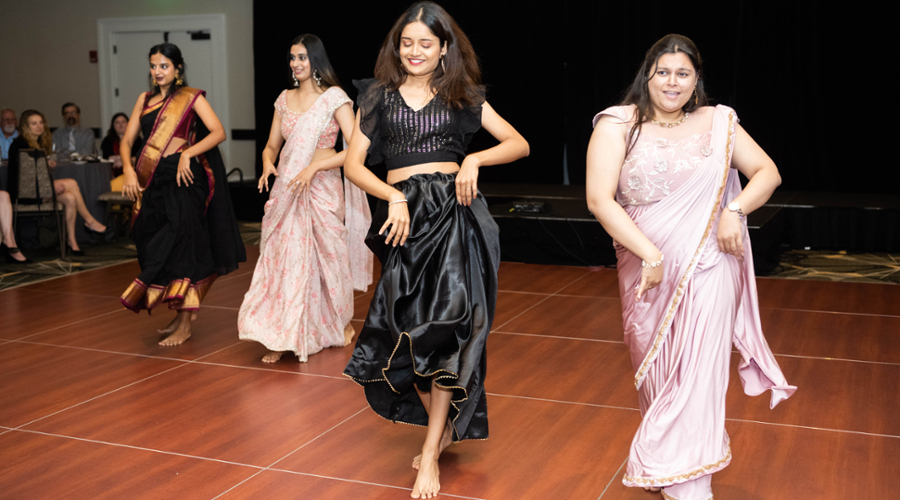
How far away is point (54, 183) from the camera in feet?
24.0

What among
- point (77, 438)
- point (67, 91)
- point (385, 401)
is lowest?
point (77, 438)

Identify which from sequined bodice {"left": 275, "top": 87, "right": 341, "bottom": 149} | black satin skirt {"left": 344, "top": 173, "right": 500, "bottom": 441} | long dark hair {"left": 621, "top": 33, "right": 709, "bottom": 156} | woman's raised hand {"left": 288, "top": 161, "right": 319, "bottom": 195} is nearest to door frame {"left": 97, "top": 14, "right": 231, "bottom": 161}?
sequined bodice {"left": 275, "top": 87, "right": 341, "bottom": 149}

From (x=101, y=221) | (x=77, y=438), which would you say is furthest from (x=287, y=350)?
(x=101, y=221)

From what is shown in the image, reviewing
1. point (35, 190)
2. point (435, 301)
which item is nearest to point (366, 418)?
point (435, 301)

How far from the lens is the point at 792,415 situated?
312cm

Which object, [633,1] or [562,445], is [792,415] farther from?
[633,1]

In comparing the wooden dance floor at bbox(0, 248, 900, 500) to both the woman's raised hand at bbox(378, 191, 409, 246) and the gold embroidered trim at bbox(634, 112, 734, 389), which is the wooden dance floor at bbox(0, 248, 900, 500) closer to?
the gold embroidered trim at bbox(634, 112, 734, 389)

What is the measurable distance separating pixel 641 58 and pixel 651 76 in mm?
6925

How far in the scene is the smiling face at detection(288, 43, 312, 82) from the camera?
12.9ft

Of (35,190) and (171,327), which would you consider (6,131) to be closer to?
(35,190)

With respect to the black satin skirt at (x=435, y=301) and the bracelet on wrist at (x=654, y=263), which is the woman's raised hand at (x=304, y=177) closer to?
the black satin skirt at (x=435, y=301)

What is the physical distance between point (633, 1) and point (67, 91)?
7497 mm

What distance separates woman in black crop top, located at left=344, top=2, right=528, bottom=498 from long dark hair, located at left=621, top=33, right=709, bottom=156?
0.38 m

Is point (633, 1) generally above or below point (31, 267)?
above
